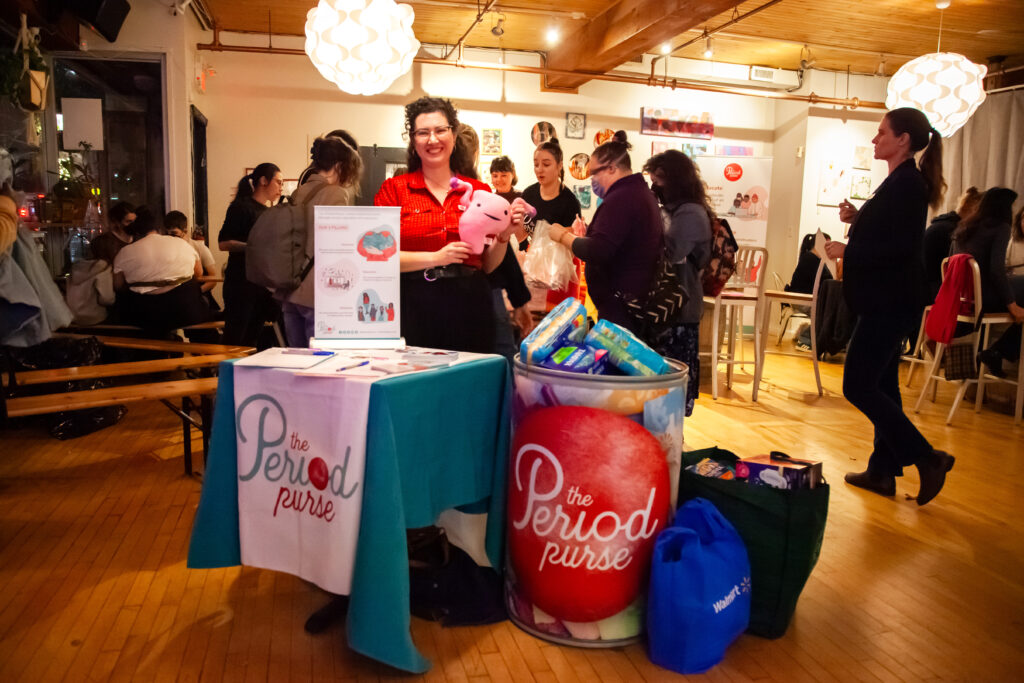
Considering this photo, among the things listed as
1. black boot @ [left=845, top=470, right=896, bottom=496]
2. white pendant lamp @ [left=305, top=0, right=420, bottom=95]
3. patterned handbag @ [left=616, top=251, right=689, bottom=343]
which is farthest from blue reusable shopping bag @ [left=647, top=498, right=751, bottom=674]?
white pendant lamp @ [left=305, top=0, right=420, bottom=95]

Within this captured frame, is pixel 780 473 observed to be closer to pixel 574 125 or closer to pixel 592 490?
pixel 592 490

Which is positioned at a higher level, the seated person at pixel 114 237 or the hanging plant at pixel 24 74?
the hanging plant at pixel 24 74

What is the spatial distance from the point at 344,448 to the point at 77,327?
360cm

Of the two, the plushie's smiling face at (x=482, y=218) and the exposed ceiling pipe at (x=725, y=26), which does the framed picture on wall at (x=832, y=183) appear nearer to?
the exposed ceiling pipe at (x=725, y=26)

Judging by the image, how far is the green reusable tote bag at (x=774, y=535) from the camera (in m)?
1.80

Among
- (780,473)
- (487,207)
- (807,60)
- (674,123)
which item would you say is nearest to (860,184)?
(807,60)

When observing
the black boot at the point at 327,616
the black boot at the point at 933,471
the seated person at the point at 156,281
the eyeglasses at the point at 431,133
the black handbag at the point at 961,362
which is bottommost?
the black boot at the point at 327,616

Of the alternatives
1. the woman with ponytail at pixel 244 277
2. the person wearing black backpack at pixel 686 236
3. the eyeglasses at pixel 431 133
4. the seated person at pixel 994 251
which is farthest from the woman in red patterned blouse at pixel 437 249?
the seated person at pixel 994 251

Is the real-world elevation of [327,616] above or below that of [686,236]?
below

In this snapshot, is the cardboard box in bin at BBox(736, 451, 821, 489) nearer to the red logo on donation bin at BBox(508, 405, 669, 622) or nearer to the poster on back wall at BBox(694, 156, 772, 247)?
the red logo on donation bin at BBox(508, 405, 669, 622)

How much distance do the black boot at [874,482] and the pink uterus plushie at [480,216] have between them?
80.8 inches

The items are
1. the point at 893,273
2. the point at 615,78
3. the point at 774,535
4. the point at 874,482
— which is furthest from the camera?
the point at 615,78

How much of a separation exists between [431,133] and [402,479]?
3.46 ft

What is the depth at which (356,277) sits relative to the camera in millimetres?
1890
